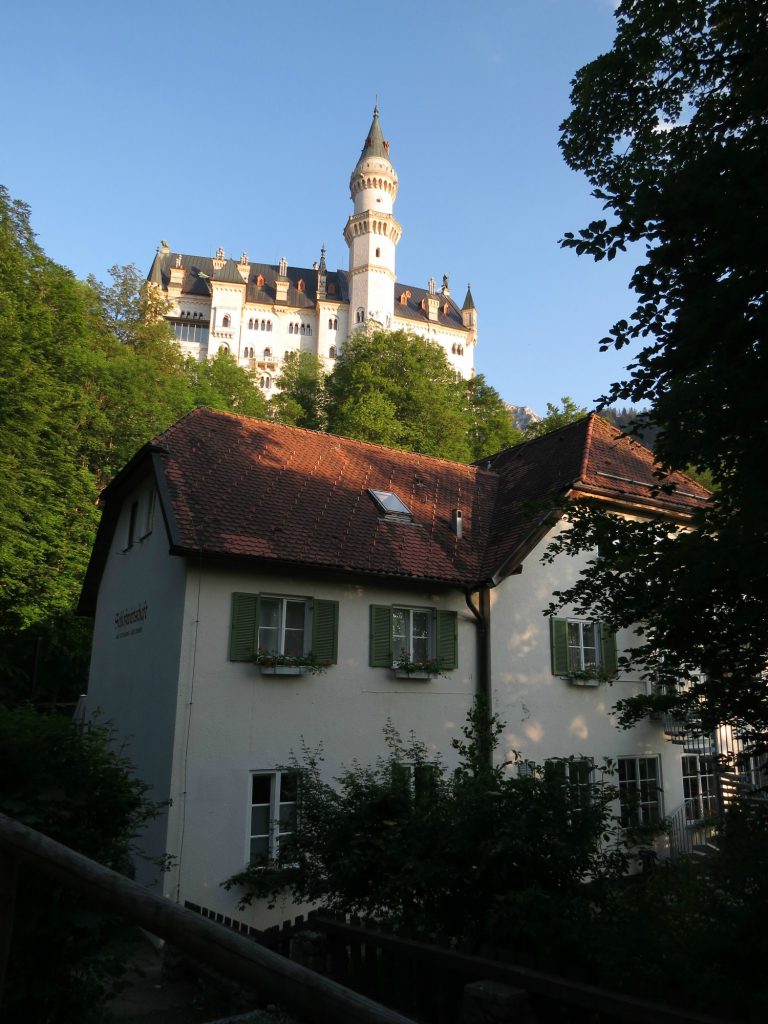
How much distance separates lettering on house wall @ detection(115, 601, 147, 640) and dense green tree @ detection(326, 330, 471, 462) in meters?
20.1

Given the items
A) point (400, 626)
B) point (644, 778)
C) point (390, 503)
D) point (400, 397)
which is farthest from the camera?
point (400, 397)

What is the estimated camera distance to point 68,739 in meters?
5.76

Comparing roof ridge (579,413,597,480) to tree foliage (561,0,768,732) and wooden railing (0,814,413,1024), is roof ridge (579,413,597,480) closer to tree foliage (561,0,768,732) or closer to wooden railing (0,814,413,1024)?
tree foliage (561,0,768,732)

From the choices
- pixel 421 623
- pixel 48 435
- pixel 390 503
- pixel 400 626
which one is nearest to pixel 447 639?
pixel 421 623

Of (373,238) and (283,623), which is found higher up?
(373,238)

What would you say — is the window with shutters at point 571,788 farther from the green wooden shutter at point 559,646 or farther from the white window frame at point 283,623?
the green wooden shutter at point 559,646

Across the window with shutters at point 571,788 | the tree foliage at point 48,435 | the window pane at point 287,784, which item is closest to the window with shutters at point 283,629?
the window pane at point 287,784

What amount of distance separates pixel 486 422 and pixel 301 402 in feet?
53.8

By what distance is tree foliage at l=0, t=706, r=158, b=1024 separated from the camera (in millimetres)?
4196

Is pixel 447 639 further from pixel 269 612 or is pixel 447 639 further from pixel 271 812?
pixel 271 812

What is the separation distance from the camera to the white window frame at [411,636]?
46.4 ft

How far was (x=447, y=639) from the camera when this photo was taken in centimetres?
1444

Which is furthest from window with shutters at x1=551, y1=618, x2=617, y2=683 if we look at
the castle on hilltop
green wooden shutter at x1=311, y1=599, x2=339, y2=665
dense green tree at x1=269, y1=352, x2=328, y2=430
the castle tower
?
the castle tower

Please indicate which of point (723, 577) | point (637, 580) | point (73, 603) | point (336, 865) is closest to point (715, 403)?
Result: point (723, 577)
